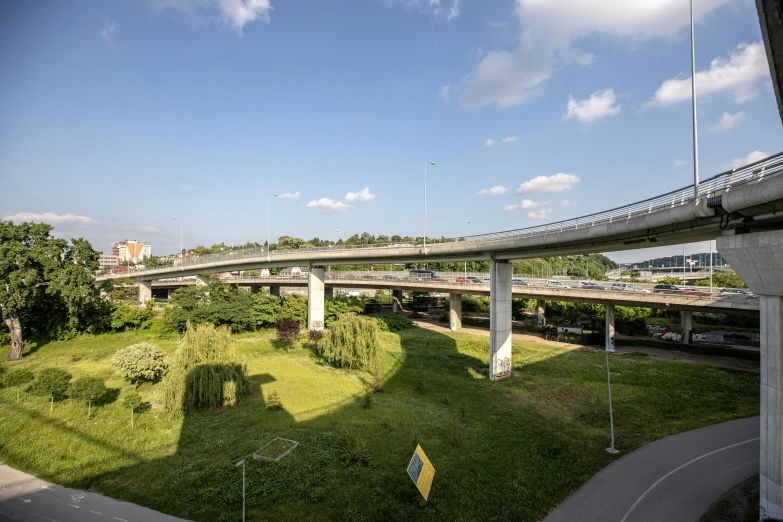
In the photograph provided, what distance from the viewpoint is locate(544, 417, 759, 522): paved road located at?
1314 centimetres

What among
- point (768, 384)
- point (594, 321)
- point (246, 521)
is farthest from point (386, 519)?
point (594, 321)

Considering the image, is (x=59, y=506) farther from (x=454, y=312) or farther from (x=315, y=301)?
(x=454, y=312)

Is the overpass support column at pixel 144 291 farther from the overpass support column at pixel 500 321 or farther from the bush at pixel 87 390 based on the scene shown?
the overpass support column at pixel 500 321

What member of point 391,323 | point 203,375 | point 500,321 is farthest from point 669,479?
point 391,323

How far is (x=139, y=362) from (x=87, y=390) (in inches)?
128

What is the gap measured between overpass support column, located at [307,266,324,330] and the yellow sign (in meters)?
38.1

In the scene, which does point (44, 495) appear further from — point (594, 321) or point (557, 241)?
point (594, 321)

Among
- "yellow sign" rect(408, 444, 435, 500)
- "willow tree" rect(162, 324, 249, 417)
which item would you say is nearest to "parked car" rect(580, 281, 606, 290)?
"yellow sign" rect(408, 444, 435, 500)

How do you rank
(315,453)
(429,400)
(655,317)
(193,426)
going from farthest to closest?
(655,317) < (429,400) < (193,426) < (315,453)

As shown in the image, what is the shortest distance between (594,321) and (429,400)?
41.7 metres

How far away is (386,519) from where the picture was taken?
12.4 meters

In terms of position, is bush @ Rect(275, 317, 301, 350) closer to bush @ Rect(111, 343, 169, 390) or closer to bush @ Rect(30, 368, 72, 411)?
bush @ Rect(111, 343, 169, 390)

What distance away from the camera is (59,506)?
41.9 ft

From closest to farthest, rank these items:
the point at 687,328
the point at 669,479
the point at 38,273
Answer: the point at 669,479 → the point at 38,273 → the point at 687,328
